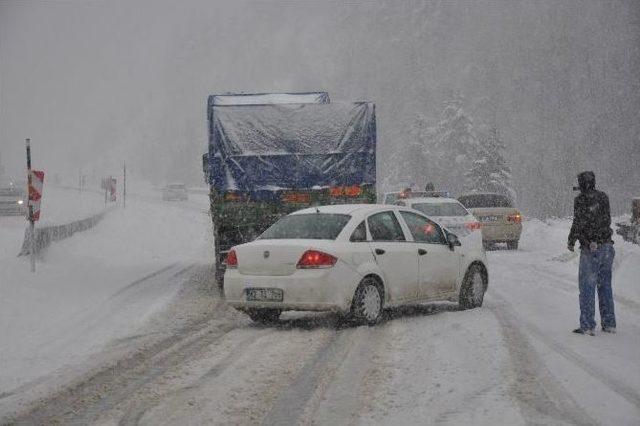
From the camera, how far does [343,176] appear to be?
580 inches

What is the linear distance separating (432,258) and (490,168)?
63479 mm

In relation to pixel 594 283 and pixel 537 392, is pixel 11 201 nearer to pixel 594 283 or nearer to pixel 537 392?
pixel 594 283

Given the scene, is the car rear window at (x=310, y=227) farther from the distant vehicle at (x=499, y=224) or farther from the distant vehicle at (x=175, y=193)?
the distant vehicle at (x=175, y=193)

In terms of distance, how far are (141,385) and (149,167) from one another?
604 ft

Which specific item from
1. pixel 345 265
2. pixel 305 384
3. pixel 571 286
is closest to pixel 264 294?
pixel 345 265

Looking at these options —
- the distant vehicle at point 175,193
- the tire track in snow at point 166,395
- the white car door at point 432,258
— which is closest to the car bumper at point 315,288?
the tire track in snow at point 166,395

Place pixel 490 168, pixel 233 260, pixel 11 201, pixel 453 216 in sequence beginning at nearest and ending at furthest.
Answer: pixel 233 260, pixel 453 216, pixel 11 201, pixel 490 168

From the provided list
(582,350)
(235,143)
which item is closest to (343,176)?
(235,143)

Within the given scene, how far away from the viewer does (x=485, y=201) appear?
2534cm

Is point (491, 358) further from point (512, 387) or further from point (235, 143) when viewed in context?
point (235, 143)

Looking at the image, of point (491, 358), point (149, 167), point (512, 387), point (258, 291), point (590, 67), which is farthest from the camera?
point (149, 167)

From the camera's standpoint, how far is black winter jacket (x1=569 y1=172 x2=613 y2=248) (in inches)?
372

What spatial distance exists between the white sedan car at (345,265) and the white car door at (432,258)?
13mm

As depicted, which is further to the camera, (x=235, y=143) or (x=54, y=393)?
(x=235, y=143)
